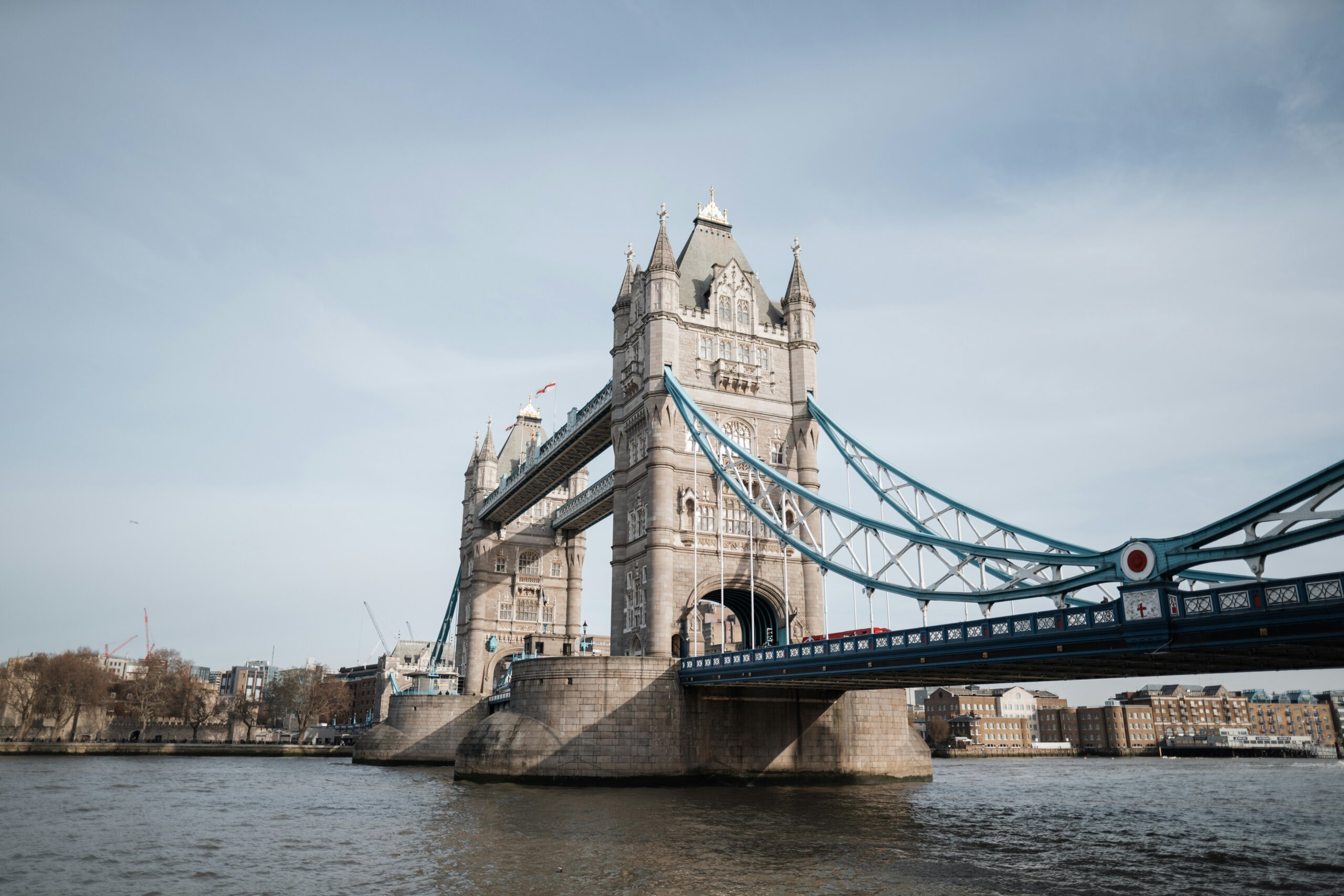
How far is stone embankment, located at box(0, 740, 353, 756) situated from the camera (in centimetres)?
7406

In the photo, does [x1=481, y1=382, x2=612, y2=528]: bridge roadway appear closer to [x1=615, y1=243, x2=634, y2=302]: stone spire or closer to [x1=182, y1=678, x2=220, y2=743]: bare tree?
[x1=615, y1=243, x2=634, y2=302]: stone spire

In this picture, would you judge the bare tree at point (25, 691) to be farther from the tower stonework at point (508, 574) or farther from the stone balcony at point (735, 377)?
the stone balcony at point (735, 377)

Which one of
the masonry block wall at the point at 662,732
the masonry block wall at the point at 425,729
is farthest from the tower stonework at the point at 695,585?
the masonry block wall at the point at 425,729

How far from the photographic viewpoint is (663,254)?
161 ft

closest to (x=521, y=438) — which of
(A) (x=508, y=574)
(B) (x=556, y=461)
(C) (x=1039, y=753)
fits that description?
(A) (x=508, y=574)

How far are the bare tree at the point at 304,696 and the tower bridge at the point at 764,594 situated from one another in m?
56.3

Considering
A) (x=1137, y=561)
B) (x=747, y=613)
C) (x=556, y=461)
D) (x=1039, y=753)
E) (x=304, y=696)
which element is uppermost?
(x=556, y=461)

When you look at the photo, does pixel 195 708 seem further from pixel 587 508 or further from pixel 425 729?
pixel 587 508

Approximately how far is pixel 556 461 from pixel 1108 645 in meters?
42.9

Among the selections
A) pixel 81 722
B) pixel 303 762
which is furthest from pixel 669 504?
pixel 81 722

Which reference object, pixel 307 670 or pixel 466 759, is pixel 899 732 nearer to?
pixel 466 759

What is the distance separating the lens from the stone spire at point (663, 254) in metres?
48.7

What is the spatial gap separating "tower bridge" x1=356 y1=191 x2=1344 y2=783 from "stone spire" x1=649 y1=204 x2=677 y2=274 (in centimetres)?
16

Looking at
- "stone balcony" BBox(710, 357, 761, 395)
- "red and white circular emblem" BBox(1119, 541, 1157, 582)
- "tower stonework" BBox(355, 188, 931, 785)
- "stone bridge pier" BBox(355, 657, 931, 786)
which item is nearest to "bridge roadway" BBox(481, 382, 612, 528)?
"tower stonework" BBox(355, 188, 931, 785)
